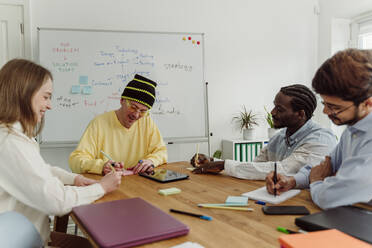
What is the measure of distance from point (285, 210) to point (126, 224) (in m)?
0.52

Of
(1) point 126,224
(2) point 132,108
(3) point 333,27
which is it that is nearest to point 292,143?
(2) point 132,108

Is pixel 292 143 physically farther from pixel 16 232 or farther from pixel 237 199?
pixel 16 232

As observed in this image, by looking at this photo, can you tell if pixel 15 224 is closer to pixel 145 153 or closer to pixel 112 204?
pixel 112 204

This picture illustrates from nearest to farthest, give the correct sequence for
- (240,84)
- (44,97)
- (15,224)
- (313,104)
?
(15,224) → (44,97) → (313,104) → (240,84)

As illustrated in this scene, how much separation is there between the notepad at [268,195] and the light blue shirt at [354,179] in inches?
4.4

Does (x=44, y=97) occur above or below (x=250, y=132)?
above

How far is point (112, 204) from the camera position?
1069 mm

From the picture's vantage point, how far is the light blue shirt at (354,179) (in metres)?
0.99

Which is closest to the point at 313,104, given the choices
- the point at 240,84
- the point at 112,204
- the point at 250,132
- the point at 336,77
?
the point at 336,77

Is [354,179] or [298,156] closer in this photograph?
[354,179]

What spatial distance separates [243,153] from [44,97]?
2791 mm

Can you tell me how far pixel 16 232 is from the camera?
0.94 m

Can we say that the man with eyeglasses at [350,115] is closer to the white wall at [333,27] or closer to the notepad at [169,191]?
the notepad at [169,191]

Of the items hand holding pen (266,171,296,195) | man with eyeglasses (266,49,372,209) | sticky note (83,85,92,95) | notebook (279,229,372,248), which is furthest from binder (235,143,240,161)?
notebook (279,229,372,248)
